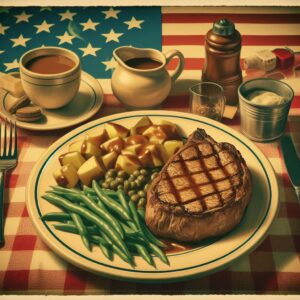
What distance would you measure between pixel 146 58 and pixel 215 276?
1480 mm

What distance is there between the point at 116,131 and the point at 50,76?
523mm

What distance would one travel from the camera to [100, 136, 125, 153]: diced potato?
9.14 ft

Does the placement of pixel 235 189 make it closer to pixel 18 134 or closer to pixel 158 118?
pixel 158 118

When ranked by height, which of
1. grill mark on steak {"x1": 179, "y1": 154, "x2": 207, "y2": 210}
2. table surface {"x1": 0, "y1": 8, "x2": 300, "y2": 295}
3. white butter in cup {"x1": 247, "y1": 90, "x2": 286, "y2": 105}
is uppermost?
white butter in cup {"x1": 247, "y1": 90, "x2": 286, "y2": 105}

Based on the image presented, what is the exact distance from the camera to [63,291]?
234cm

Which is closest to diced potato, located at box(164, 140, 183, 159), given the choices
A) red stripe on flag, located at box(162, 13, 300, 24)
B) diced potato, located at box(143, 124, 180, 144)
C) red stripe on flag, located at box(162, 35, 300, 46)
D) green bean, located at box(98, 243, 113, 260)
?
diced potato, located at box(143, 124, 180, 144)

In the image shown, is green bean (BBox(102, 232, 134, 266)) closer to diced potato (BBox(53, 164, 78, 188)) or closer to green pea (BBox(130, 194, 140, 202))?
green pea (BBox(130, 194, 140, 202))

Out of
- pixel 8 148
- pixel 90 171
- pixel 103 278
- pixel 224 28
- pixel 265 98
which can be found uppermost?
pixel 224 28

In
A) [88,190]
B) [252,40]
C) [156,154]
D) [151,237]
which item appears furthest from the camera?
[252,40]

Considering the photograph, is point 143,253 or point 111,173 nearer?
point 143,253

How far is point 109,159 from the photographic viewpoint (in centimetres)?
275

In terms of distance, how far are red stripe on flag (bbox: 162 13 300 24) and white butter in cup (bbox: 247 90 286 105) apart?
119 centimetres

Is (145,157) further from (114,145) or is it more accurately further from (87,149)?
(87,149)

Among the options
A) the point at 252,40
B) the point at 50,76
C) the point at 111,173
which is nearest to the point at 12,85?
the point at 50,76
